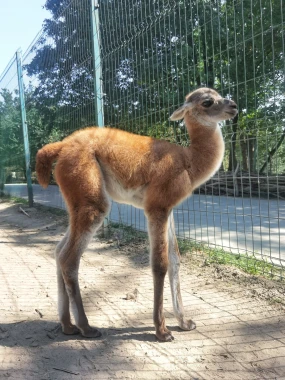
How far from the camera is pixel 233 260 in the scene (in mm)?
4898

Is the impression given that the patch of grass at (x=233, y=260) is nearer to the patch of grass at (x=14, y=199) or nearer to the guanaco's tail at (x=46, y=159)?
the guanaco's tail at (x=46, y=159)

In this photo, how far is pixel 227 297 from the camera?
3.91 meters

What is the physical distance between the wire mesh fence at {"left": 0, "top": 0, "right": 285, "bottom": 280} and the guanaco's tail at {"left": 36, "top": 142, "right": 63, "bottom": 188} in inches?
99.4

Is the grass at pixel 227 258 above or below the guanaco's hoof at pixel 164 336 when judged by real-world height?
above

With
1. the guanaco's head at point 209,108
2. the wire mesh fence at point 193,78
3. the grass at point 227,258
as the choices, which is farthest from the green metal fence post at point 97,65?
the guanaco's head at point 209,108

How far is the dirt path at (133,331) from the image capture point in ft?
8.38

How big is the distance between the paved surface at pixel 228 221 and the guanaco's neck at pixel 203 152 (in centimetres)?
133

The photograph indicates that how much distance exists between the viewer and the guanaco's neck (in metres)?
3.31

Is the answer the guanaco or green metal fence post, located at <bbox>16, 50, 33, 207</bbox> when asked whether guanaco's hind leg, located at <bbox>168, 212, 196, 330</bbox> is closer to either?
the guanaco

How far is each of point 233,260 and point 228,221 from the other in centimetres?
53

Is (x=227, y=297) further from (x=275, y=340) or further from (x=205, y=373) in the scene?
(x=205, y=373)

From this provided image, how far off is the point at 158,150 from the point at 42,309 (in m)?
1.91

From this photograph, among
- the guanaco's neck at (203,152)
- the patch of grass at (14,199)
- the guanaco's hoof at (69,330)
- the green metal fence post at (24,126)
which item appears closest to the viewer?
the guanaco's hoof at (69,330)

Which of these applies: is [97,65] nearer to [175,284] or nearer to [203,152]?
[203,152]
